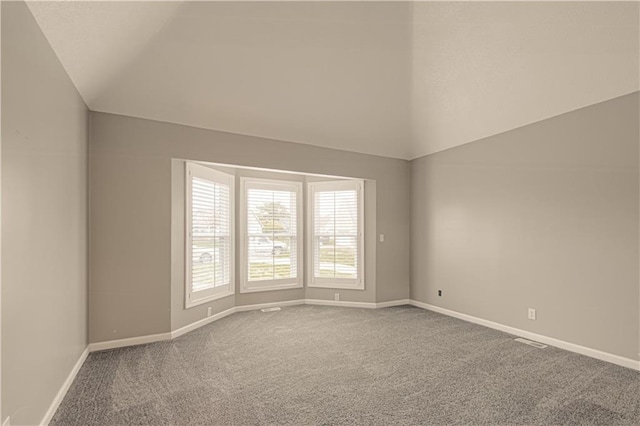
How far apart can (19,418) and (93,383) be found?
3.10 ft

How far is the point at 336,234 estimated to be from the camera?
18.5 feet

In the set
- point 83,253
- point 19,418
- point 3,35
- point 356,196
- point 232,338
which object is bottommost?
point 232,338

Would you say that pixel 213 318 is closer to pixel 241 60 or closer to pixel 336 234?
pixel 336 234

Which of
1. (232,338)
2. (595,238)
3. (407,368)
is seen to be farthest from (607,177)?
(232,338)

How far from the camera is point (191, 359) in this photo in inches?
129

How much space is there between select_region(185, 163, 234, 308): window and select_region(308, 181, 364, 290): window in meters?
1.39

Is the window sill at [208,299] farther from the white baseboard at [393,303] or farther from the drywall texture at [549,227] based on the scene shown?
the drywall texture at [549,227]

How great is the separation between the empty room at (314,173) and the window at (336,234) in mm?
325

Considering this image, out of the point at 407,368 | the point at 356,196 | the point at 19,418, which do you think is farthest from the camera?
the point at 356,196

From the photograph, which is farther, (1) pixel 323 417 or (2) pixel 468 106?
(2) pixel 468 106

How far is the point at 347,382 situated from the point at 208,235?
2.67 meters

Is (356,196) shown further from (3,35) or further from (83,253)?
(3,35)

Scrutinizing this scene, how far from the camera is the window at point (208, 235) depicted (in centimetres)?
421

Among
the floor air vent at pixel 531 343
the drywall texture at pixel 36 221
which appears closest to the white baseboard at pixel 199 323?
the drywall texture at pixel 36 221
